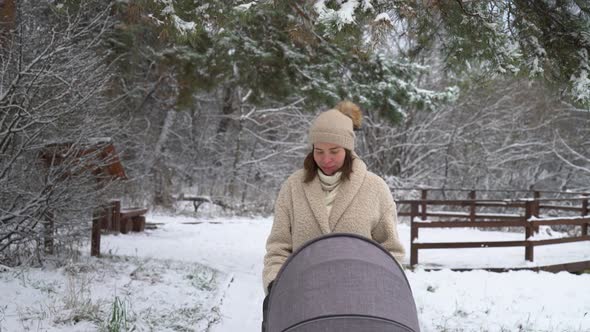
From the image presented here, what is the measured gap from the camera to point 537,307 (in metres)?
7.35

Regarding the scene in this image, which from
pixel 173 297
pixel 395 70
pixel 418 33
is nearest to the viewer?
pixel 418 33

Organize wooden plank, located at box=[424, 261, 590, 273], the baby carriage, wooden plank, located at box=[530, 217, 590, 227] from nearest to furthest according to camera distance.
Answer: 1. the baby carriage
2. wooden plank, located at box=[424, 261, 590, 273]
3. wooden plank, located at box=[530, 217, 590, 227]

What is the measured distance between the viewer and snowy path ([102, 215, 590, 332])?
6.48 meters

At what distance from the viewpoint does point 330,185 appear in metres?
3.30

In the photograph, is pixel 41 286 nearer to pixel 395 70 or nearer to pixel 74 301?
pixel 74 301

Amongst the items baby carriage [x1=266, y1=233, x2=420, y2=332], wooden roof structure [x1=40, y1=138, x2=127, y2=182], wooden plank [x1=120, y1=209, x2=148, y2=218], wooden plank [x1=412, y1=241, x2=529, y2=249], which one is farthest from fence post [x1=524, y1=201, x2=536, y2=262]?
baby carriage [x1=266, y1=233, x2=420, y2=332]

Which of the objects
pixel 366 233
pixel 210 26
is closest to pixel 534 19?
pixel 210 26

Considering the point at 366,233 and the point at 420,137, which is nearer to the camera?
the point at 366,233

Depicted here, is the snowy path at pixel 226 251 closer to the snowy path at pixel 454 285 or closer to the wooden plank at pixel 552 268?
the snowy path at pixel 454 285

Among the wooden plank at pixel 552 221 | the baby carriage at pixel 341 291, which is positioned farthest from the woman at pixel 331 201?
the wooden plank at pixel 552 221

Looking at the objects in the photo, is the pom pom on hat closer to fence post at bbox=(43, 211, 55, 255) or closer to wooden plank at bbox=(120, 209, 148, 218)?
fence post at bbox=(43, 211, 55, 255)

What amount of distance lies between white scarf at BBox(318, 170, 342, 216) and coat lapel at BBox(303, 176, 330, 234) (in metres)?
0.03

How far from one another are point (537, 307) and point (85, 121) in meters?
6.14

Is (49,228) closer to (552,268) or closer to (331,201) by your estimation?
(331,201)
